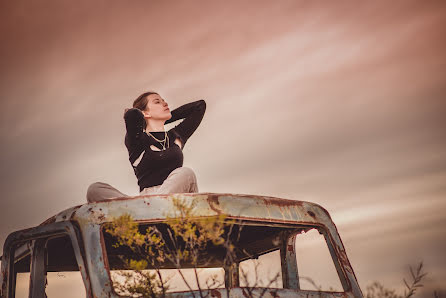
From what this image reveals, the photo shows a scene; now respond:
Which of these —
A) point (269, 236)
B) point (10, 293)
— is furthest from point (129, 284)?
point (269, 236)

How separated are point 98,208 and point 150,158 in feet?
4.76

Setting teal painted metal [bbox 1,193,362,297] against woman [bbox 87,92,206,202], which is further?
woman [bbox 87,92,206,202]

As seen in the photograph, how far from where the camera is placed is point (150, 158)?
15.1 ft

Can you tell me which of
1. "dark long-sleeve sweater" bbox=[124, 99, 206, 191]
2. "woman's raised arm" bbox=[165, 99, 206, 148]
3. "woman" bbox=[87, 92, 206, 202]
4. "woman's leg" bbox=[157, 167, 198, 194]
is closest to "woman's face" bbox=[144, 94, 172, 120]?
"woman" bbox=[87, 92, 206, 202]

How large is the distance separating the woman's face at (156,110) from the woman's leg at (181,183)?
1486 millimetres

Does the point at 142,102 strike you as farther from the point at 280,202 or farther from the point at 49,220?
the point at 280,202

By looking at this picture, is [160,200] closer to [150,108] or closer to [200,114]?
[150,108]

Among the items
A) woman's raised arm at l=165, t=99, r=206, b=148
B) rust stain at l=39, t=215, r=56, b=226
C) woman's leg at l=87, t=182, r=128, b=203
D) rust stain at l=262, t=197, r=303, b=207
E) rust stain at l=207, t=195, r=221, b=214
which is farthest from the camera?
woman's raised arm at l=165, t=99, r=206, b=148

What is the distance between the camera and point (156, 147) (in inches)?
194

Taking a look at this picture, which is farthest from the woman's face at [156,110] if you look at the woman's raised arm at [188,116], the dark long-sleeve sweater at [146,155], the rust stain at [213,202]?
the rust stain at [213,202]

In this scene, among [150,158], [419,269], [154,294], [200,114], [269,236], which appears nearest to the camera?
[154,294]

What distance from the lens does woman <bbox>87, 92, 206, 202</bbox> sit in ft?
12.1

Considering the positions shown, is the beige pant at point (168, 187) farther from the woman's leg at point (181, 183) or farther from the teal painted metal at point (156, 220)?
the teal painted metal at point (156, 220)

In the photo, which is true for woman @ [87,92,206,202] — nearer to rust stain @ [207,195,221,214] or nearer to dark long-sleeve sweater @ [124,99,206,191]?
dark long-sleeve sweater @ [124,99,206,191]
